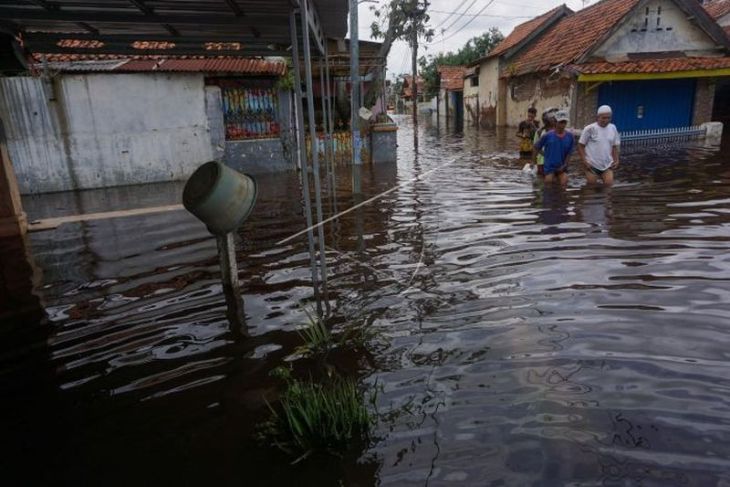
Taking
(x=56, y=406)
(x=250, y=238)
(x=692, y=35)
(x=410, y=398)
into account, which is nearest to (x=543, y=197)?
(x=250, y=238)

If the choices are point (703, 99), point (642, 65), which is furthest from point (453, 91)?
point (642, 65)

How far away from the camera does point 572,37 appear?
901 inches

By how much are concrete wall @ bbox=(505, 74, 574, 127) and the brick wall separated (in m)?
5.79

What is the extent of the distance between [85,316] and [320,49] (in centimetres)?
417

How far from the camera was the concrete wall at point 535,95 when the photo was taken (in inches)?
833

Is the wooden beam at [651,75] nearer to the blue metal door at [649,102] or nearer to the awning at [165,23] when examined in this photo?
the blue metal door at [649,102]

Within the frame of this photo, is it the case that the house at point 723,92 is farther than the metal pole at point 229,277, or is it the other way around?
the house at point 723,92

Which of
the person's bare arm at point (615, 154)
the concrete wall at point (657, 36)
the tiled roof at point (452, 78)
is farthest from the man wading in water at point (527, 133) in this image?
the tiled roof at point (452, 78)

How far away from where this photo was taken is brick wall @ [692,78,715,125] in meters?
21.4

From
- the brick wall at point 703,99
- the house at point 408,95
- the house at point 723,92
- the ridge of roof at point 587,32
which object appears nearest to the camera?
the ridge of roof at point 587,32

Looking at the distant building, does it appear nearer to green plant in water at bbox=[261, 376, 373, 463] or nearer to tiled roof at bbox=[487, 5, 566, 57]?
tiled roof at bbox=[487, 5, 566, 57]

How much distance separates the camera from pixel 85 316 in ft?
16.7

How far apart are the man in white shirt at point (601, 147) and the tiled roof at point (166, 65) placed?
9084 mm

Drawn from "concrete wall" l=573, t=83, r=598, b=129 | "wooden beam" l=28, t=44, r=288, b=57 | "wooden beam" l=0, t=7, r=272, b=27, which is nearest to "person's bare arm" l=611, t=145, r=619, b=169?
"wooden beam" l=28, t=44, r=288, b=57
